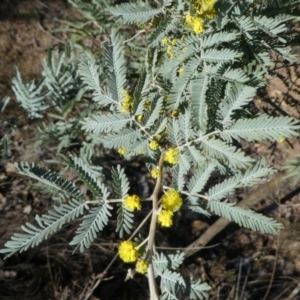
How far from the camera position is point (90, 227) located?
1219mm

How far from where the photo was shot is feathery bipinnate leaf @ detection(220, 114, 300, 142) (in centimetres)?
111

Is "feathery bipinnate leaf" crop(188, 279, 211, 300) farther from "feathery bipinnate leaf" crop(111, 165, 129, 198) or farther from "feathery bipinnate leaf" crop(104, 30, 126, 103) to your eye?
"feathery bipinnate leaf" crop(104, 30, 126, 103)

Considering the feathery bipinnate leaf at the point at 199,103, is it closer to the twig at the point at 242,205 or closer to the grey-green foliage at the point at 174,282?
the grey-green foliage at the point at 174,282

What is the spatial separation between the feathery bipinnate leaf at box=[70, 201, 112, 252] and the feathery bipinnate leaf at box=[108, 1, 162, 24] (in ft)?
1.96

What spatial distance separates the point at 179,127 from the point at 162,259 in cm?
42

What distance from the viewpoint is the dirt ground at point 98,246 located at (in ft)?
9.15

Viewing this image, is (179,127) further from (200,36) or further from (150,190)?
(150,190)

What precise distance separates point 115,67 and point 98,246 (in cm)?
189

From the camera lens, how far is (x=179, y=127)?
1.31 m

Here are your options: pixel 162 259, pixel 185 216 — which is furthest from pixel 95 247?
pixel 162 259

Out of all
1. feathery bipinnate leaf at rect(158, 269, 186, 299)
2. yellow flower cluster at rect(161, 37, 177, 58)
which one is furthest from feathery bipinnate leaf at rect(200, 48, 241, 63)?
Result: feathery bipinnate leaf at rect(158, 269, 186, 299)

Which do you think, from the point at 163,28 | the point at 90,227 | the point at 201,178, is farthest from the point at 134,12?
the point at 90,227

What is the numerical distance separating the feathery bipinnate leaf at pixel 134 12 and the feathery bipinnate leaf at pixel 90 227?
60cm

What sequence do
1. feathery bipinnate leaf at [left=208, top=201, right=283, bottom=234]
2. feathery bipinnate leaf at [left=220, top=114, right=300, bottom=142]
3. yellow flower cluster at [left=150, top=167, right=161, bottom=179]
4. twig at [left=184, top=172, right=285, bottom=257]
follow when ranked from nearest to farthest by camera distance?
feathery bipinnate leaf at [left=220, top=114, right=300, bottom=142] → feathery bipinnate leaf at [left=208, top=201, right=283, bottom=234] → yellow flower cluster at [left=150, top=167, right=161, bottom=179] → twig at [left=184, top=172, right=285, bottom=257]
